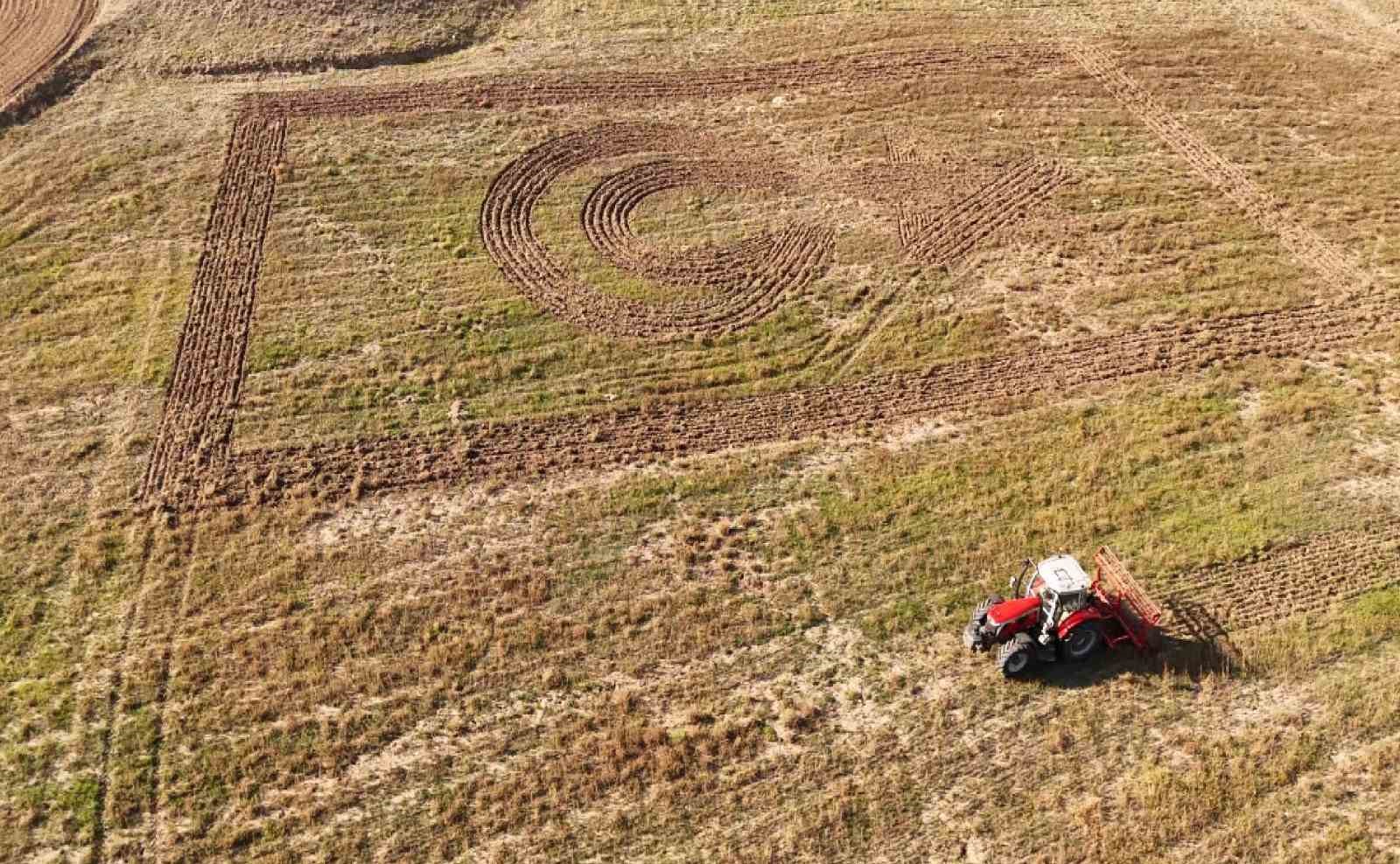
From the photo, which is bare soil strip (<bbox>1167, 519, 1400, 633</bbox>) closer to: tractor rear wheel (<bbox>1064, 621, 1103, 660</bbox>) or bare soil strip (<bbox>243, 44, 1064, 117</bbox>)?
tractor rear wheel (<bbox>1064, 621, 1103, 660</bbox>)

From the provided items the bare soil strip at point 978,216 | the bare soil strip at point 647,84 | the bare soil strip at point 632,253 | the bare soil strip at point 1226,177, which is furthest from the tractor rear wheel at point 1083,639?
the bare soil strip at point 647,84

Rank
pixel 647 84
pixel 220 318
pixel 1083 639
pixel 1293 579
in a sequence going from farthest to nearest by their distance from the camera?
1. pixel 647 84
2. pixel 220 318
3. pixel 1293 579
4. pixel 1083 639

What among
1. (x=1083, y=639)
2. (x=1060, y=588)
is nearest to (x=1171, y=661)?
(x=1083, y=639)

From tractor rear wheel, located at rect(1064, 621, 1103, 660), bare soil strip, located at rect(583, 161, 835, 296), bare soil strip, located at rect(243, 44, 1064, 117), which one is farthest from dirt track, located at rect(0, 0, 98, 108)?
→ tractor rear wheel, located at rect(1064, 621, 1103, 660)

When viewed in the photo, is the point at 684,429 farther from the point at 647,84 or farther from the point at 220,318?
the point at 647,84

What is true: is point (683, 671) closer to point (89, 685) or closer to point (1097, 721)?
point (1097, 721)

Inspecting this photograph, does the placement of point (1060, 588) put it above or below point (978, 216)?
below

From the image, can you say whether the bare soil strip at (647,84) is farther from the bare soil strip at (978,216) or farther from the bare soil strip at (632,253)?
the bare soil strip at (978,216)
